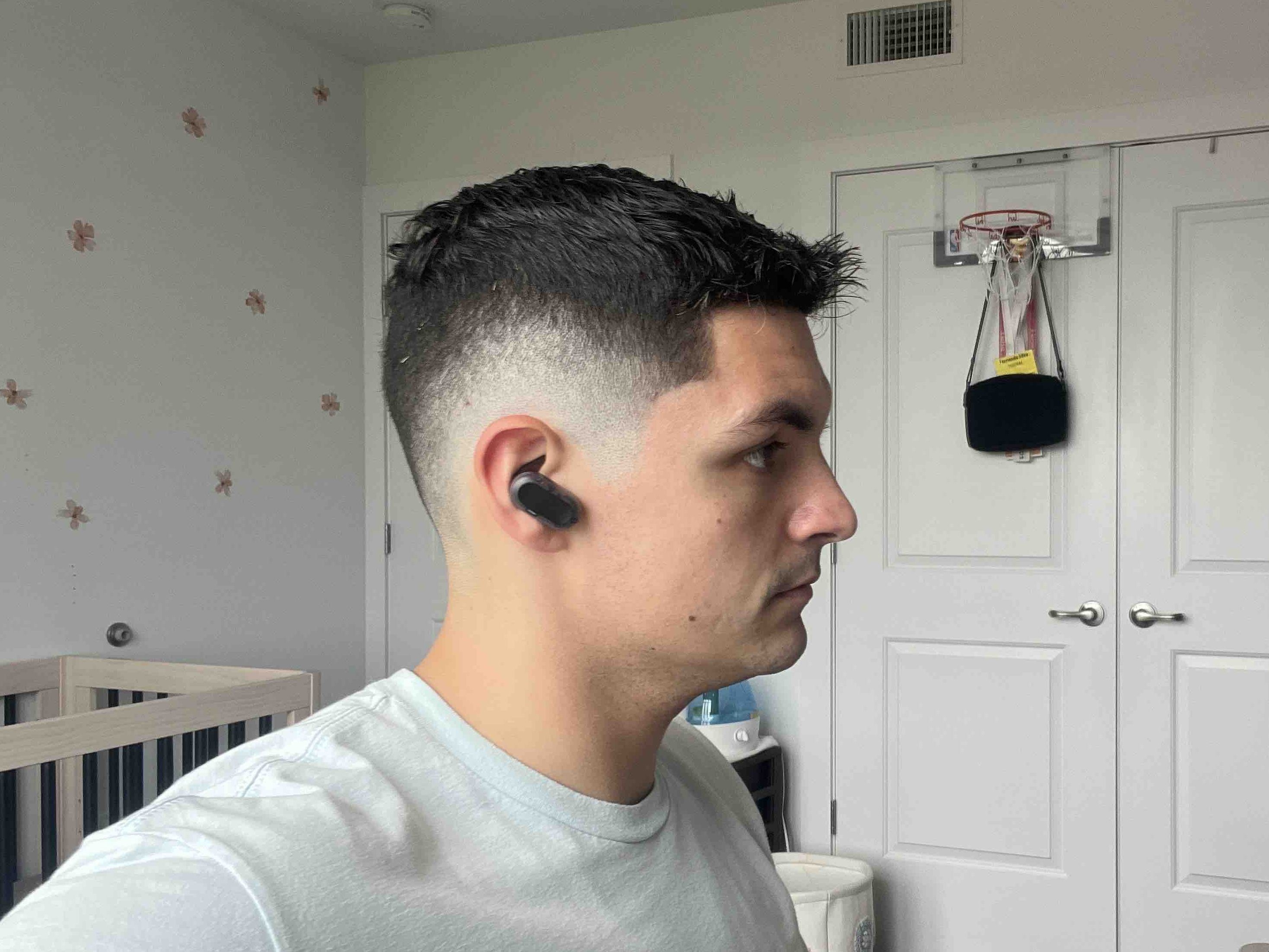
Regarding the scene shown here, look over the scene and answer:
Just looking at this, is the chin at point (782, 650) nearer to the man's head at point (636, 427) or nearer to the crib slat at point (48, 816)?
the man's head at point (636, 427)

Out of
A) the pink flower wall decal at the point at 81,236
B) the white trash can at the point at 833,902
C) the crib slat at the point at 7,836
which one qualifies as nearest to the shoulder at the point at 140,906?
the crib slat at the point at 7,836

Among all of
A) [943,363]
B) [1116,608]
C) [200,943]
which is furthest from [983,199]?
[200,943]

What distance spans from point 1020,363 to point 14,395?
2.37 m

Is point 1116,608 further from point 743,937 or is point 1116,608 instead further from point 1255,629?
point 743,937

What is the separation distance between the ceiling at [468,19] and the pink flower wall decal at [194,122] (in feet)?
1.21

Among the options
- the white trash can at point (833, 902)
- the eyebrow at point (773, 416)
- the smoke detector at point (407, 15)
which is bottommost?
the white trash can at point (833, 902)

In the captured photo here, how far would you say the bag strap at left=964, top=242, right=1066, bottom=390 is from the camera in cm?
291

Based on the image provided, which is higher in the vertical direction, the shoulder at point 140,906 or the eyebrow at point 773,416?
Result: the eyebrow at point 773,416

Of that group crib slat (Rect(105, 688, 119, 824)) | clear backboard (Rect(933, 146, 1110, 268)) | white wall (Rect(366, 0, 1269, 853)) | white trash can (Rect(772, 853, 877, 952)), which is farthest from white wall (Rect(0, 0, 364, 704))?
clear backboard (Rect(933, 146, 1110, 268))

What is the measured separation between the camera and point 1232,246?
2799 millimetres

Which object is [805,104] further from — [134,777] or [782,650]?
[782,650]

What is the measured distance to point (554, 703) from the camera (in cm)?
72

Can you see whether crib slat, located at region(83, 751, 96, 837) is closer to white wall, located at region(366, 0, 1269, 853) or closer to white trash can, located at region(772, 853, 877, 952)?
white wall, located at region(366, 0, 1269, 853)

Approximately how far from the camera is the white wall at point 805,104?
284cm
